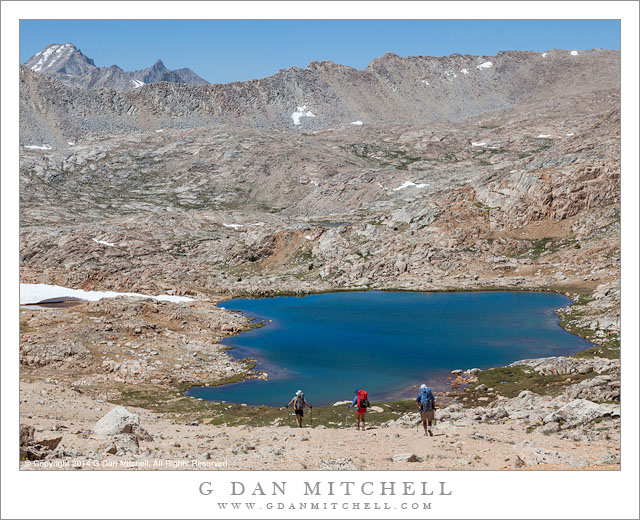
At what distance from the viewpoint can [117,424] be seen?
22547 millimetres

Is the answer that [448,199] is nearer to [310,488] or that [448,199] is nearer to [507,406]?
[507,406]

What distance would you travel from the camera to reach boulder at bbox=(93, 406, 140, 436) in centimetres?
2244

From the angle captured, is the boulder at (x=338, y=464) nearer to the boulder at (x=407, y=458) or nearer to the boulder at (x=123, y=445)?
the boulder at (x=407, y=458)

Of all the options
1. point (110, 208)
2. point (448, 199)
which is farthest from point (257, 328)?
point (110, 208)

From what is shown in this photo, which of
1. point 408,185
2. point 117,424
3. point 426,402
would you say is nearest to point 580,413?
point 426,402

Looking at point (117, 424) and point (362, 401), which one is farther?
point (362, 401)

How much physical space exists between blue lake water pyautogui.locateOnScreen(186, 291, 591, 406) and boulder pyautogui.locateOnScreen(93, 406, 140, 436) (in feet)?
48.3

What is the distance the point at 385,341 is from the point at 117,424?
3268 cm

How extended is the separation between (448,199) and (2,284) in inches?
3699

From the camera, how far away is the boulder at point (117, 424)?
2244cm

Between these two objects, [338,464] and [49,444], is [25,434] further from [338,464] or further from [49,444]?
[338,464]

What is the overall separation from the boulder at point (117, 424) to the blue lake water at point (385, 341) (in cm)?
1472

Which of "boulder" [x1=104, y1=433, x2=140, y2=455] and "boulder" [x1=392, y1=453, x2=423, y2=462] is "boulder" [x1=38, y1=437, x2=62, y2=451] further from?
"boulder" [x1=392, y1=453, x2=423, y2=462]

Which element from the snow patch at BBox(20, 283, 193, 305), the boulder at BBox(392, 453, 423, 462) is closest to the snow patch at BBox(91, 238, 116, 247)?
the snow patch at BBox(20, 283, 193, 305)
